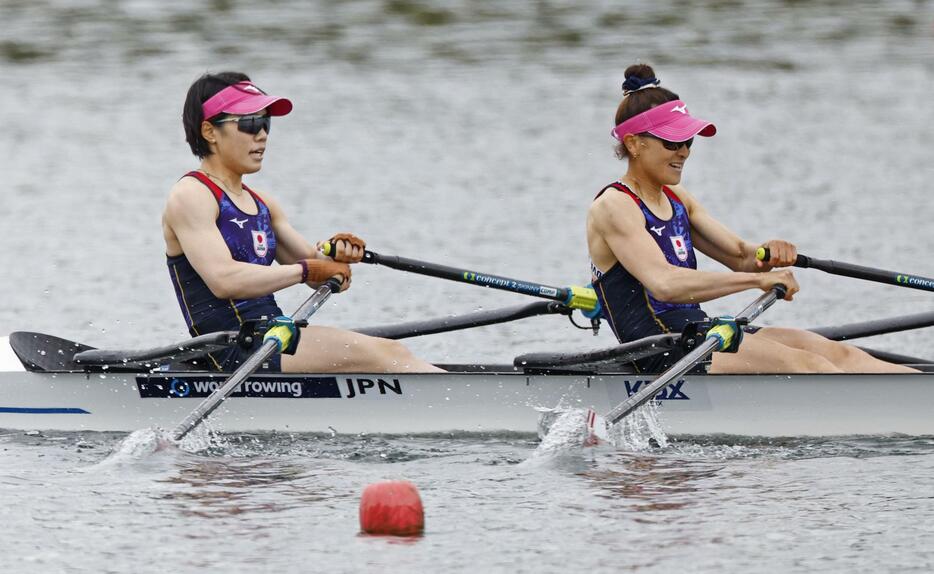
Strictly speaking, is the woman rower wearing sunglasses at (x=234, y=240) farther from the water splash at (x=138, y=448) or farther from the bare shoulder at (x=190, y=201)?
the water splash at (x=138, y=448)

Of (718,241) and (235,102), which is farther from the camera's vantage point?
(718,241)

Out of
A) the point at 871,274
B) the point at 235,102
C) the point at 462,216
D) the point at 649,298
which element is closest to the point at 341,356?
the point at 235,102

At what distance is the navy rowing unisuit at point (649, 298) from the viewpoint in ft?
30.7

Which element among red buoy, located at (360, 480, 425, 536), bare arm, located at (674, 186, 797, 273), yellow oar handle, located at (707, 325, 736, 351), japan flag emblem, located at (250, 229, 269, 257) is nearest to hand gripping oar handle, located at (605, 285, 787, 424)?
yellow oar handle, located at (707, 325, 736, 351)

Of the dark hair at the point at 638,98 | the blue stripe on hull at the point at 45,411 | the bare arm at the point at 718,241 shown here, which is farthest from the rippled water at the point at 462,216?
the dark hair at the point at 638,98

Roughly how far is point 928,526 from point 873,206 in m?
11.2

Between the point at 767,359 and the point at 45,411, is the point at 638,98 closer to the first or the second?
the point at 767,359

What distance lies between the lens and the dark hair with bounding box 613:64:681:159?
935cm

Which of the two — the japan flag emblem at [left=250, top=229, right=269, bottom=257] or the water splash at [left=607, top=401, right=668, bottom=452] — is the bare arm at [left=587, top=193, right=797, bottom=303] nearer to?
the water splash at [left=607, top=401, right=668, bottom=452]

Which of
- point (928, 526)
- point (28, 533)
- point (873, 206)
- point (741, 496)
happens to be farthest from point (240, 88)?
point (873, 206)

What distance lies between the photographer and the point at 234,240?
9.39 metres

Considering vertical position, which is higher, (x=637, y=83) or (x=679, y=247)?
(x=637, y=83)

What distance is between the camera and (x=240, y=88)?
31.2 feet

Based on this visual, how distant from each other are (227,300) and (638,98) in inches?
94.8
